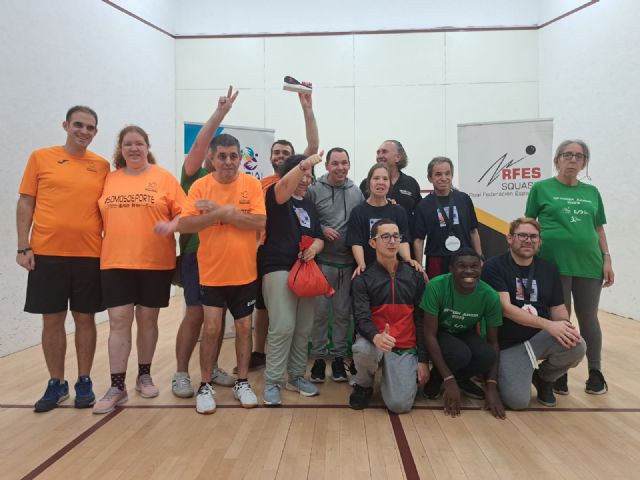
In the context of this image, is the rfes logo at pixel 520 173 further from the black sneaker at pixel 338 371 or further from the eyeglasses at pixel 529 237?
the black sneaker at pixel 338 371

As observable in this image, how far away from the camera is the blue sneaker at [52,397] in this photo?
2309mm

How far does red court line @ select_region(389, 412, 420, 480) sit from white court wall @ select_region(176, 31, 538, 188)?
4438 millimetres

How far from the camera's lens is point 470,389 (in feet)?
8.32

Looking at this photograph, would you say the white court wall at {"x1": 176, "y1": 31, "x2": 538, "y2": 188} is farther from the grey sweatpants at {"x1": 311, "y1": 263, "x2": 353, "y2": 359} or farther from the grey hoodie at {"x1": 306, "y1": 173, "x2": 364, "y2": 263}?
the grey sweatpants at {"x1": 311, "y1": 263, "x2": 353, "y2": 359}

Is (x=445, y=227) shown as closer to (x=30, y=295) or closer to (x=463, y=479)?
(x=463, y=479)

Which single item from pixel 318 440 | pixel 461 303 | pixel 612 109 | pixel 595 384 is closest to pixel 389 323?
pixel 461 303

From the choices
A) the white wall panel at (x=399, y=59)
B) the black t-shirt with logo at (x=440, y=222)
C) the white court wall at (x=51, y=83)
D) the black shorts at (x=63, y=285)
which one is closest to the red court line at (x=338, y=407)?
the black shorts at (x=63, y=285)

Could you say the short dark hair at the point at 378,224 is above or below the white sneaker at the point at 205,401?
above

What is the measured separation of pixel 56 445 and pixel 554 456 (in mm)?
2043

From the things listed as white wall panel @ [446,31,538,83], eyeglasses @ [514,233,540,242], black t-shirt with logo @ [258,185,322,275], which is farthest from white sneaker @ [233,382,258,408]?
white wall panel @ [446,31,538,83]

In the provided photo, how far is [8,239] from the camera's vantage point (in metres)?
3.66

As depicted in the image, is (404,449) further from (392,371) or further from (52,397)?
(52,397)

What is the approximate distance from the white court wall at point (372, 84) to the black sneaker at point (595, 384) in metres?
3.89

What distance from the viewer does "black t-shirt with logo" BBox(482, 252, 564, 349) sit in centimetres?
241
